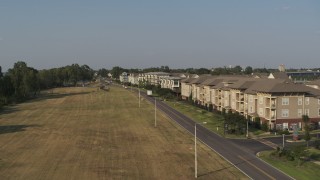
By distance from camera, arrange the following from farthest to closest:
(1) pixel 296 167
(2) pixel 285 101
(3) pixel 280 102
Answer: (2) pixel 285 101
(3) pixel 280 102
(1) pixel 296 167

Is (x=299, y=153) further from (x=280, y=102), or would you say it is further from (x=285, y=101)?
(x=285, y=101)

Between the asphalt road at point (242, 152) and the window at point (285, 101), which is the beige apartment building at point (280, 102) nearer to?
the window at point (285, 101)

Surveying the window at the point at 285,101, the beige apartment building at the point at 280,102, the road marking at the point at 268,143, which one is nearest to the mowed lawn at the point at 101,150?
the road marking at the point at 268,143

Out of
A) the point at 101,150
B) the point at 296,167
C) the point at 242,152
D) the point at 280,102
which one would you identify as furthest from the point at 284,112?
the point at 101,150

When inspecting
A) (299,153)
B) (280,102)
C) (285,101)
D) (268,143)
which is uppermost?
(285,101)

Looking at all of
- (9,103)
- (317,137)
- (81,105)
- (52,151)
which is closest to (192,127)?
(317,137)

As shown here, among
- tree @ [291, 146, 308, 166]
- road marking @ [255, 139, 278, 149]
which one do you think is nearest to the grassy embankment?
tree @ [291, 146, 308, 166]
